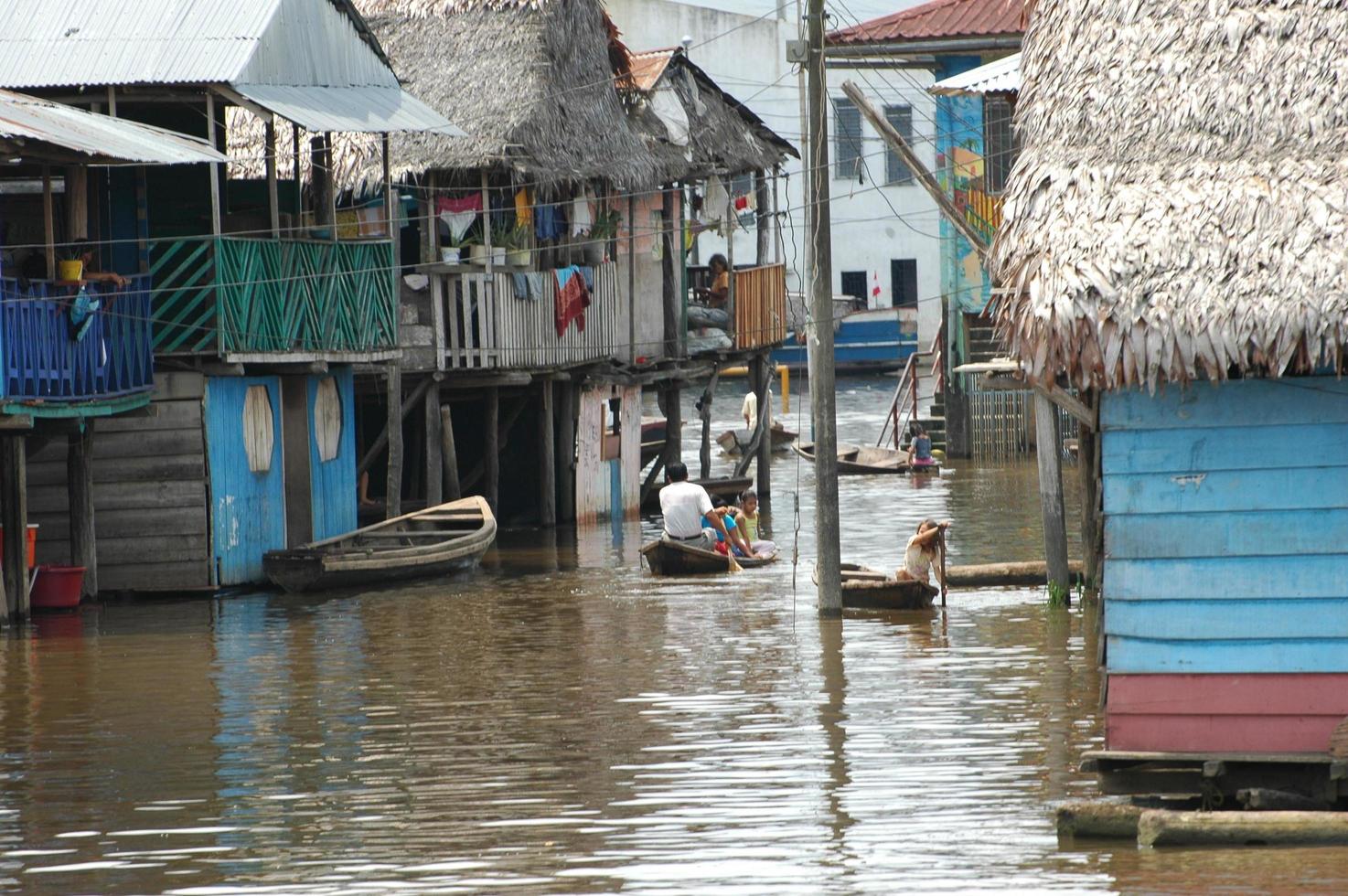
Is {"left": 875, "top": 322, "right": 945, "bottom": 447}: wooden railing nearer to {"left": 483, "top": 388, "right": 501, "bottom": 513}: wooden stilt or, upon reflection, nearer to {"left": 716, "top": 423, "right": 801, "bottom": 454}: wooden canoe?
{"left": 716, "top": 423, "right": 801, "bottom": 454}: wooden canoe

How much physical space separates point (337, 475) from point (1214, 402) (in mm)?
15196

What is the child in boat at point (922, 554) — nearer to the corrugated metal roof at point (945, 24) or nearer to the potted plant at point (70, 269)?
the potted plant at point (70, 269)

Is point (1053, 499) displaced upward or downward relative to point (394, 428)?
downward

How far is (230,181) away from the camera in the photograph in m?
22.9

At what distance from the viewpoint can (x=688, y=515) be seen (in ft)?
69.7

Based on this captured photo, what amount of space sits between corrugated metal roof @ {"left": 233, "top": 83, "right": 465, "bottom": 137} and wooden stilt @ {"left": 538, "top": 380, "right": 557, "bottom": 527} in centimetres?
483

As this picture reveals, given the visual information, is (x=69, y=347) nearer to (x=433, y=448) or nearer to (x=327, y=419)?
(x=327, y=419)

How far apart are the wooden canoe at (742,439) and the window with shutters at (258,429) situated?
62.5 feet

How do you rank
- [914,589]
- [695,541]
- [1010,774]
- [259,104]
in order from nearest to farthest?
[1010,774] → [914,589] → [259,104] → [695,541]

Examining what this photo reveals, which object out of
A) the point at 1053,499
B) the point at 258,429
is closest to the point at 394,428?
the point at 258,429

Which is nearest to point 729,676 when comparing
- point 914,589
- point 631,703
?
point 631,703

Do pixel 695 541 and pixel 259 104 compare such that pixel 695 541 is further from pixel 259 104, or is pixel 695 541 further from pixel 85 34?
pixel 85 34

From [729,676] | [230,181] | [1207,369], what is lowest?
[729,676]

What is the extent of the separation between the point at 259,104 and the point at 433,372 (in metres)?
6.02
